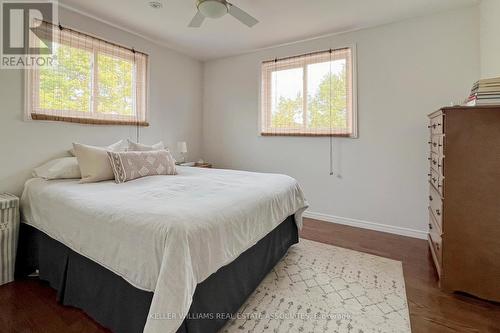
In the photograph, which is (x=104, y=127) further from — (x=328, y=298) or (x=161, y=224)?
(x=328, y=298)

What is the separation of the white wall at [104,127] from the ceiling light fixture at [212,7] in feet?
5.64

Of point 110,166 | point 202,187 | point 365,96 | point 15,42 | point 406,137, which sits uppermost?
point 15,42

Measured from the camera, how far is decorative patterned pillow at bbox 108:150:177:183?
2.34 meters

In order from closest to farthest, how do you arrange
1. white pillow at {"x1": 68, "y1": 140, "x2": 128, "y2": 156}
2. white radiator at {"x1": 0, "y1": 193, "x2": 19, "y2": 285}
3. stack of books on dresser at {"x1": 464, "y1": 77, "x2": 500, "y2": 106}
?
1. stack of books on dresser at {"x1": 464, "y1": 77, "x2": 500, "y2": 106}
2. white radiator at {"x1": 0, "y1": 193, "x2": 19, "y2": 285}
3. white pillow at {"x1": 68, "y1": 140, "x2": 128, "y2": 156}

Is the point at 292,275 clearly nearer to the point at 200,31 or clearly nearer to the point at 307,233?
the point at 307,233

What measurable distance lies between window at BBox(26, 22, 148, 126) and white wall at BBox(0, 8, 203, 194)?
10 centimetres

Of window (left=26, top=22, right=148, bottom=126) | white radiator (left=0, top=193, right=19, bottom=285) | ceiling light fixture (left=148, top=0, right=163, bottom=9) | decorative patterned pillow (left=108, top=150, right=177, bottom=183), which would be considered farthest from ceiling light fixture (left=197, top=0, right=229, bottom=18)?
white radiator (left=0, top=193, right=19, bottom=285)

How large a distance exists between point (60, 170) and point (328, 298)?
260 cm

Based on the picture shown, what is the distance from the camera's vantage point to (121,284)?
4.60 ft

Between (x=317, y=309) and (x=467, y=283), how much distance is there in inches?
44.9

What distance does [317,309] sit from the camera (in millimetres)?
1724

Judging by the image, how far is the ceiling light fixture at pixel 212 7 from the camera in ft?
6.77

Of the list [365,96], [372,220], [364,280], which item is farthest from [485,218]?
[365,96]

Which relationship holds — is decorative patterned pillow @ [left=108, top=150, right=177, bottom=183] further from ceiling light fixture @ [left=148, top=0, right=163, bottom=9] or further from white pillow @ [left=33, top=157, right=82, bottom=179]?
ceiling light fixture @ [left=148, top=0, right=163, bottom=9]
